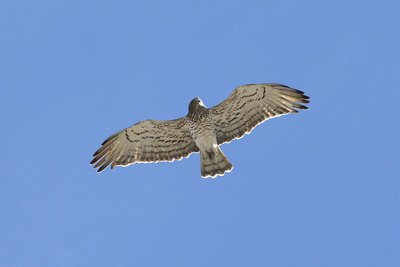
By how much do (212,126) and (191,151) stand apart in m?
0.83

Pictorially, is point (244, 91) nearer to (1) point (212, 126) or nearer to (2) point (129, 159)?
(1) point (212, 126)

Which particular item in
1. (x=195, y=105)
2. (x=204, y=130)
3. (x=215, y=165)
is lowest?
(x=215, y=165)

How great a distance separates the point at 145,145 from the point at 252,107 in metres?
2.57

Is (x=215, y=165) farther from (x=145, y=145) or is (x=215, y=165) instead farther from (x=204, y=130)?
(x=145, y=145)

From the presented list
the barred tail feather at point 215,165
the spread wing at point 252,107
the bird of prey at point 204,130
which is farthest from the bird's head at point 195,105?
the barred tail feather at point 215,165

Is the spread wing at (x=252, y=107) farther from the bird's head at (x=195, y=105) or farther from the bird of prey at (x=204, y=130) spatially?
the bird's head at (x=195, y=105)

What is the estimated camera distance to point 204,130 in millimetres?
24234

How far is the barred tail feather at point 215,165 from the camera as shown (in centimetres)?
2408

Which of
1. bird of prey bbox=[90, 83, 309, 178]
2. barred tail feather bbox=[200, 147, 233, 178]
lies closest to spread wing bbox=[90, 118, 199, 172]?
bird of prey bbox=[90, 83, 309, 178]

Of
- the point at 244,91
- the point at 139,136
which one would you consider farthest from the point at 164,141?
the point at 244,91

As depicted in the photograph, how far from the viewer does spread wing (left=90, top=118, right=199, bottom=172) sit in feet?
80.9

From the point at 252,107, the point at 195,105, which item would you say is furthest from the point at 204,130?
the point at 252,107

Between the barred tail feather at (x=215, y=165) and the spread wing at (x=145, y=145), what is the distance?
1.98 ft

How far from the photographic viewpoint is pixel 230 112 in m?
24.4
